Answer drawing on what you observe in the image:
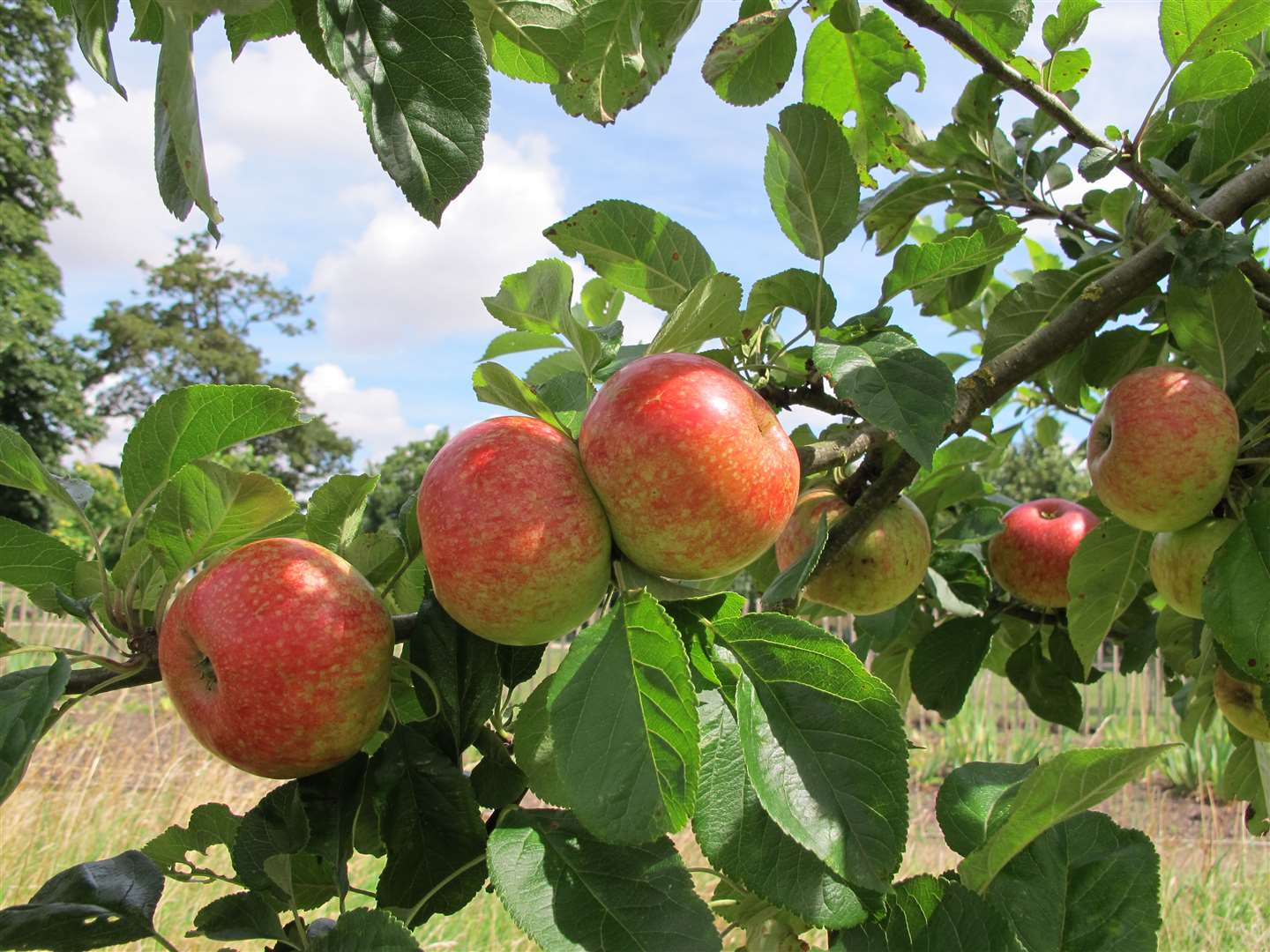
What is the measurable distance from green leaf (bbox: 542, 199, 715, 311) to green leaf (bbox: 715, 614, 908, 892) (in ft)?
1.24

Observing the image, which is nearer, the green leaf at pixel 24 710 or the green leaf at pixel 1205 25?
the green leaf at pixel 24 710

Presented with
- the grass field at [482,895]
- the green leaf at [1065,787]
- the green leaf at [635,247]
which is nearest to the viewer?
the green leaf at [1065,787]

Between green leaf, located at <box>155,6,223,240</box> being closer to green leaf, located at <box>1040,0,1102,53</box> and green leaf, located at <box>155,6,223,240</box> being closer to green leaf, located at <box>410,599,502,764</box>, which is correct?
green leaf, located at <box>410,599,502,764</box>

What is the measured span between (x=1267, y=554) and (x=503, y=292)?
0.80 metres

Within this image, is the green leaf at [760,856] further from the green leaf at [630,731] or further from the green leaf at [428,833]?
the green leaf at [428,833]

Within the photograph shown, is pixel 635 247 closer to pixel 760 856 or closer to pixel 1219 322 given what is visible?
pixel 760 856

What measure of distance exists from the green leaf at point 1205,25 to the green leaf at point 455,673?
1.20 metres

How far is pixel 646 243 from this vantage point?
34.4 inches

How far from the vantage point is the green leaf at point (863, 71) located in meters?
1.27

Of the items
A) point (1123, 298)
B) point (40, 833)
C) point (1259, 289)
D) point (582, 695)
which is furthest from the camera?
point (40, 833)

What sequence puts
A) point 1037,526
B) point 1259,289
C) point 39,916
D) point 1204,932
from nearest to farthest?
point 39,916
point 1259,289
point 1037,526
point 1204,932

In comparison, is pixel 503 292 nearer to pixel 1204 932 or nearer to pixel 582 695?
pixel 582 695

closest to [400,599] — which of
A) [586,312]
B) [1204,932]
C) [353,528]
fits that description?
[353,528]

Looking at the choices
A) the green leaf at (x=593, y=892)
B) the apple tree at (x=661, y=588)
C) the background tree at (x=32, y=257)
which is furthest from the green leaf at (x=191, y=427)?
the background tree at (x=32, y=257)
